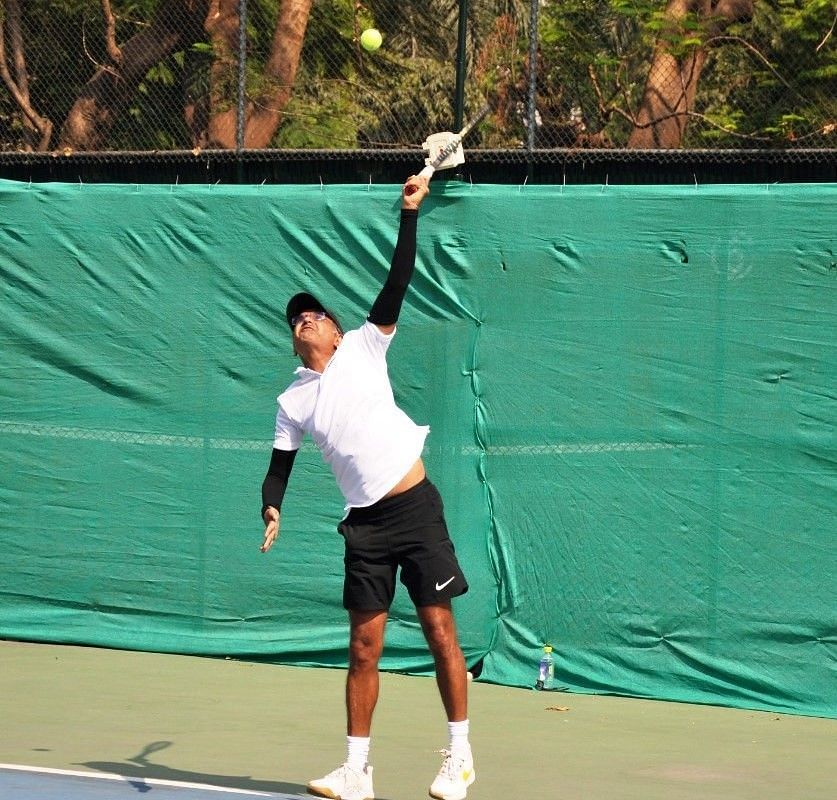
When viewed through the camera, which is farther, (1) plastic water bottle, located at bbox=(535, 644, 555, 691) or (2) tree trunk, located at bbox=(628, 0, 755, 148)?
(2) tree trunk, located at bbox=(628, 0, 755, 148)

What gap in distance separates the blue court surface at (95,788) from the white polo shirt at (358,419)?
101cm

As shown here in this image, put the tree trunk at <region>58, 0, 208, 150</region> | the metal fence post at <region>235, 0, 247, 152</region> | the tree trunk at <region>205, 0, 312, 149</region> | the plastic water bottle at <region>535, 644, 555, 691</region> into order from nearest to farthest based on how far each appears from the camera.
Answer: the plastic water bottle at <region>535, 644, 555, 691</region>, the metal fence post at <region>235, 0, 247, 152</region>, the tree trunk at <region>205, 0, 312, 149</region>, the tree trunk at <region>58, 0, 208, 150</region>

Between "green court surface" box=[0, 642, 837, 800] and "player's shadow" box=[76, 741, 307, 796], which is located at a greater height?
"green court surface" box=[0, 642, 837, 800]

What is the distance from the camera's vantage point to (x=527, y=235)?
6809mm

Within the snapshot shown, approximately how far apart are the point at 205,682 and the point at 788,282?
3099mm

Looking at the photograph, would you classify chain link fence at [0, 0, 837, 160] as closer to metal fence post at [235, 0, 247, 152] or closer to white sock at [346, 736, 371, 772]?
metal fence post at [235, 0, 247, 152]

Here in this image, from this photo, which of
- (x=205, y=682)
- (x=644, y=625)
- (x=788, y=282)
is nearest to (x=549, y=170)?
(x=788, y=282)

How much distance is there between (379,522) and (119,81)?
20.1ft

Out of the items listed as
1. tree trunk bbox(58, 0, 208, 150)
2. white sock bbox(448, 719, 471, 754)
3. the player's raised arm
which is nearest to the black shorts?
white sock bbox(448, 719, 471, 754)

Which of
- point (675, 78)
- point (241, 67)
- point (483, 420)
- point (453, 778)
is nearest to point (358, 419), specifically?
point (453, 778)

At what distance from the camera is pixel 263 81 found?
994cm

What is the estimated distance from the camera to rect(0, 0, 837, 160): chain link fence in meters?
9.74

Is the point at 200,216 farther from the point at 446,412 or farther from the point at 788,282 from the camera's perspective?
the point at 788,282

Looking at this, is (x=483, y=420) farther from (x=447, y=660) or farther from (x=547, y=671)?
(x=447, y=660)
